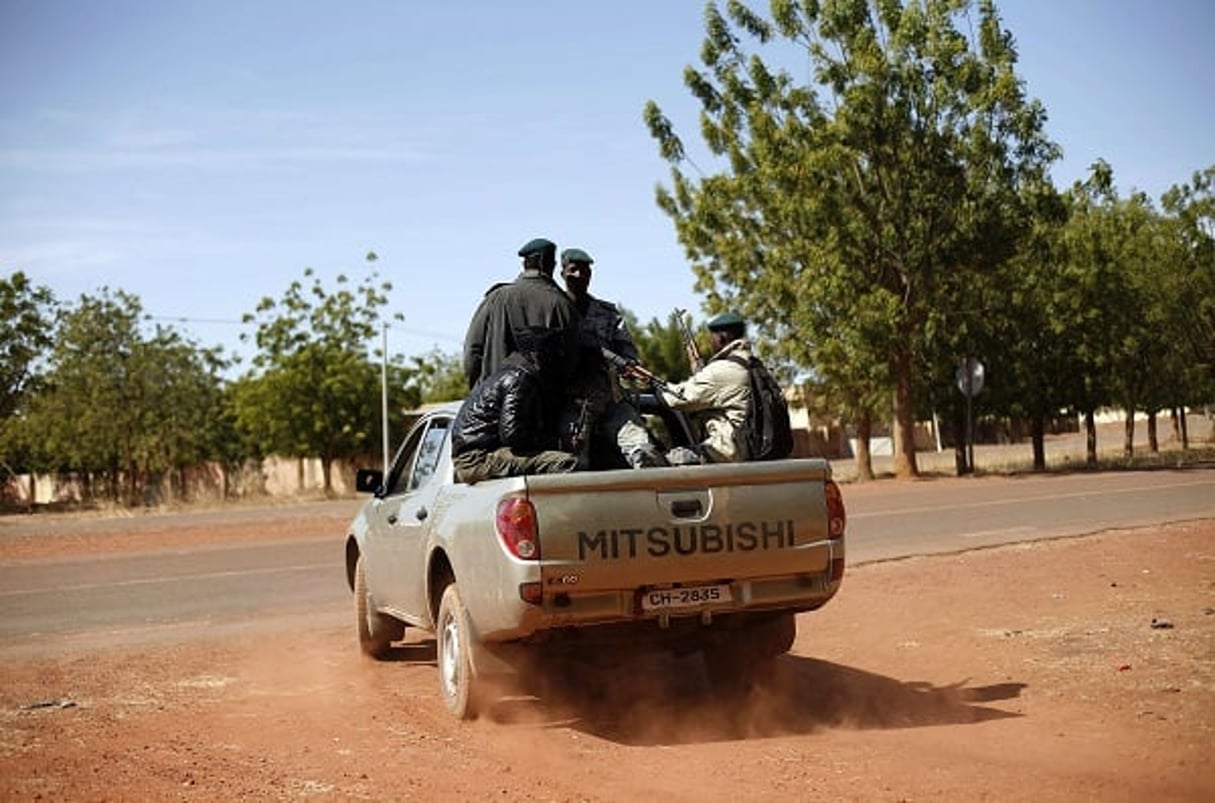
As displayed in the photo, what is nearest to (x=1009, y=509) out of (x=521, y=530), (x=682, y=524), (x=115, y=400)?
(x=682, y=524)

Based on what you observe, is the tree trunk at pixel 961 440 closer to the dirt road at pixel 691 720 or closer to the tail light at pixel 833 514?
the dirt road at pixel 691 720

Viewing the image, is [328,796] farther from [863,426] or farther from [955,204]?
[863,426]

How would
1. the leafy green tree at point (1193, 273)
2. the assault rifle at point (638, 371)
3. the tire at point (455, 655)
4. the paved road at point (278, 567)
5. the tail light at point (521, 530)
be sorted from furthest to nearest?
the leafy green tree at point (1193, 273) → the paved road at point (278, 567) → the assault rifle at point (638, 371) → the tire at point (455, 655) → the tail light at point (521, 530)

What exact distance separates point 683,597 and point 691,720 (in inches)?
36.0

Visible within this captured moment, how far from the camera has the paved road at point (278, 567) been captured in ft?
39.9

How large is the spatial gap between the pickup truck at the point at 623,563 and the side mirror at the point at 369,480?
182 cm

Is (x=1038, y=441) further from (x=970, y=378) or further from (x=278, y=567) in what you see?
(x=278, y=567)

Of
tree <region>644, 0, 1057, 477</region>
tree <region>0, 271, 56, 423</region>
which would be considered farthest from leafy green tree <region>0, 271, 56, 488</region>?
tree <region>644, 0, 1057, 477</region>

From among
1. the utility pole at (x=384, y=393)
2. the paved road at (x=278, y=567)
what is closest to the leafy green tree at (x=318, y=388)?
the utility pole at (x=384, y=393)

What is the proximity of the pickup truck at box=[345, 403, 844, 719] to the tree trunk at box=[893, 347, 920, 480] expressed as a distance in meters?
29.6

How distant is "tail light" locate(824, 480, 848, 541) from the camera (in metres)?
6.69

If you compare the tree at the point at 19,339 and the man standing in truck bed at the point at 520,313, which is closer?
the man standing in truck bed at the point at 520,313

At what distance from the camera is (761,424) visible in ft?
24.4

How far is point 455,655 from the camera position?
273 inches
